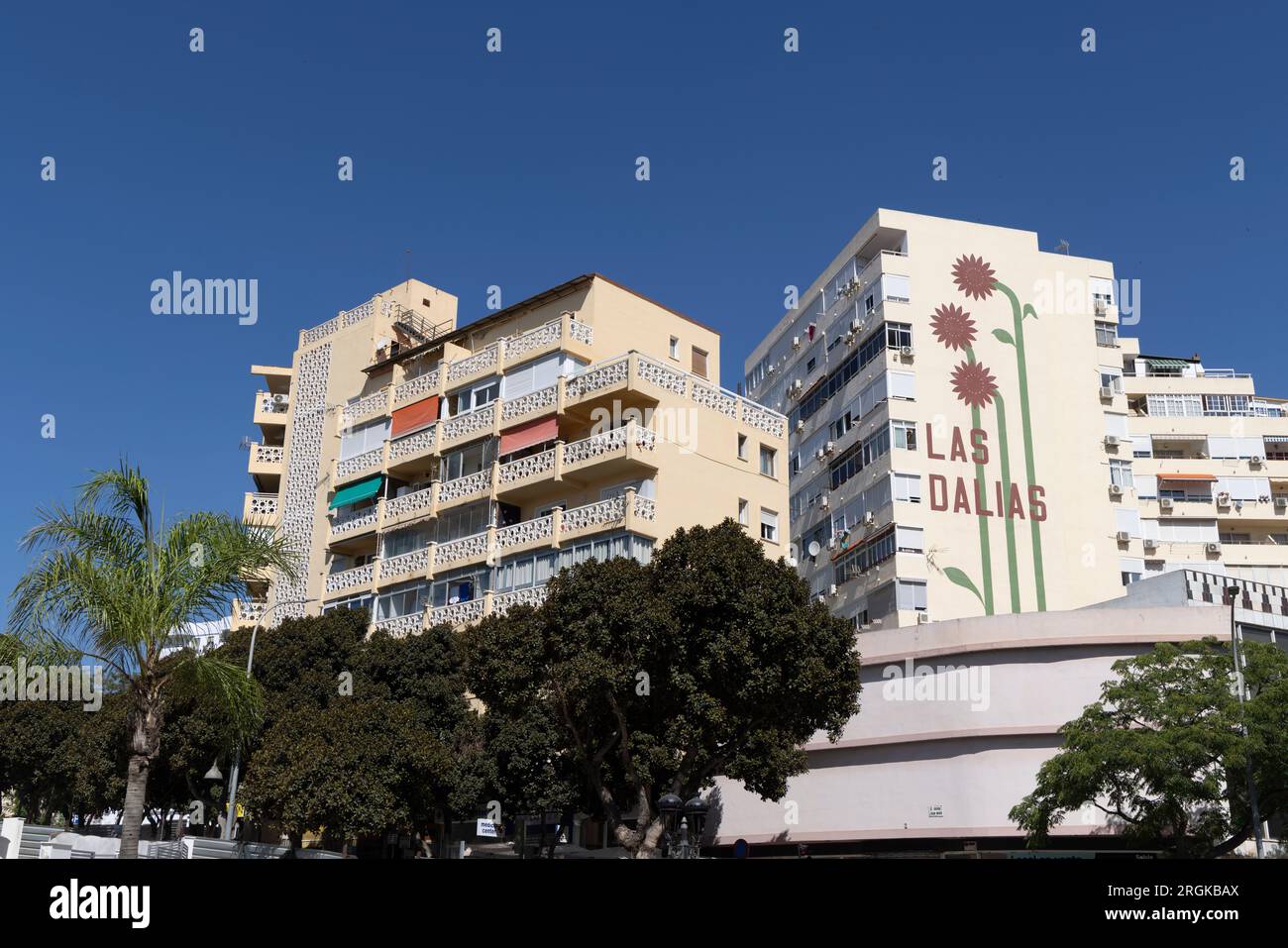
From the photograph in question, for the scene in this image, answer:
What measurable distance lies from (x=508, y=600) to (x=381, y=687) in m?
5.31

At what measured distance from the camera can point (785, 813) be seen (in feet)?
134

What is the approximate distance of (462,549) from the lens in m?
42.8

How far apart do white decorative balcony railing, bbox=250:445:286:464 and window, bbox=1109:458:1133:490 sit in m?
40.5

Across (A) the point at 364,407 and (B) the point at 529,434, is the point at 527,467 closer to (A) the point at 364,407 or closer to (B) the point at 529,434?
(B) the point at 529,434

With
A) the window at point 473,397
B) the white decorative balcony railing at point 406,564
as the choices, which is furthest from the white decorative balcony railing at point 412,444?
the white decorative balcony railing at point 406,564

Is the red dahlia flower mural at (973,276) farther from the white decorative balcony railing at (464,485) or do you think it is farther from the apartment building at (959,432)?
the white decorative balcony railing at (464,485)

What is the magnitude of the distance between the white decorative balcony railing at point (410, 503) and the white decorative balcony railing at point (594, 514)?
25.5 feet

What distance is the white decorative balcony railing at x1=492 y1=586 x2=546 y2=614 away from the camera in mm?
38781

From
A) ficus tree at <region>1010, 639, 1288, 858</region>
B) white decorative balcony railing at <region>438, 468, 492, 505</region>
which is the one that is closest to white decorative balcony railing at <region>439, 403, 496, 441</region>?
white decorative balcony railing at <region>438, 468, 492, 505</region>

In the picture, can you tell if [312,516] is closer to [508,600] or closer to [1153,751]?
[508,600]

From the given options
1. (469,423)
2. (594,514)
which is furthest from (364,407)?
(594,514)

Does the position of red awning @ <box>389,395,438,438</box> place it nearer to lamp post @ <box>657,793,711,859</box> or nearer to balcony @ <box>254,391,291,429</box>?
balcony @ <box>254,391,291,429</box>

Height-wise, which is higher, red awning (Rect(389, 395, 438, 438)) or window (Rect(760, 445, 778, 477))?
red awning (Rect(389, 395, 438, 438))
